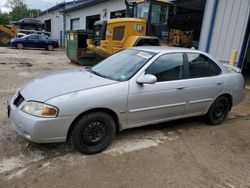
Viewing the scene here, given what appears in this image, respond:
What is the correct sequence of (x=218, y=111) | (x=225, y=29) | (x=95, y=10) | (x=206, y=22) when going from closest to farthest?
(x=218, y=111)
(x=225, y=29)
(x=206, y=22)
(x=95, y=10)

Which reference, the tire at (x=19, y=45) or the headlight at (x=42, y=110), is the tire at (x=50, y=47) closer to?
the tire at (x=19, y=45)

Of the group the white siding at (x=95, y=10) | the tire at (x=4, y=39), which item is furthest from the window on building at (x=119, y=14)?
the tire at (x=4, y=39)

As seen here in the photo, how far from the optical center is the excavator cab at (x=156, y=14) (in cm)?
1077

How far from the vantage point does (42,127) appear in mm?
3219

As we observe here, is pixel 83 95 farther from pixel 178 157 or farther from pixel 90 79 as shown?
pixel 178 157

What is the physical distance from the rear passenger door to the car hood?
62.6 inches

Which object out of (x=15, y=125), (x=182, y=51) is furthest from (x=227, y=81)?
(x=15, y=125)

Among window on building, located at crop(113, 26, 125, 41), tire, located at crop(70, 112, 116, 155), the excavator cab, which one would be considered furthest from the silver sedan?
the excavator cab

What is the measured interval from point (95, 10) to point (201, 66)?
1923 centimetres

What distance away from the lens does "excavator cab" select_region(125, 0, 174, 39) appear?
10766 mm

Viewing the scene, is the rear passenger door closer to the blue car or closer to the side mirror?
the side mirror

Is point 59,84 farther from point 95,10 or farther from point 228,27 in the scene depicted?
point 95,10

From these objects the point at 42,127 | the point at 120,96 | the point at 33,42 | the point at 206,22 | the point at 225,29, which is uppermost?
the point at 206,22

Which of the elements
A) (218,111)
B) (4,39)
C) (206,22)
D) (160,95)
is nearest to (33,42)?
(4,39)
